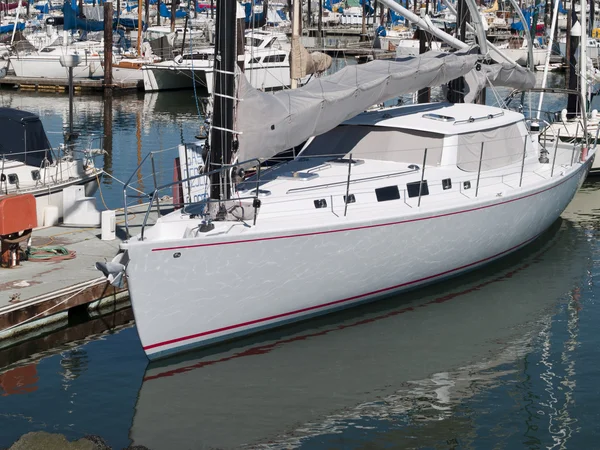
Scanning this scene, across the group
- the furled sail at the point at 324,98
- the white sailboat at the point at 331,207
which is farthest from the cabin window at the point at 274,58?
the furled sail at the point at 324,98

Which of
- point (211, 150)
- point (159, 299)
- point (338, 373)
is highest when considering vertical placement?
point (211, 150)

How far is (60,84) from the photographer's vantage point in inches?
1852

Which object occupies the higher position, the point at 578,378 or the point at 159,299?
the point at 159,299

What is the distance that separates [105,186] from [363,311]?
37.5ft

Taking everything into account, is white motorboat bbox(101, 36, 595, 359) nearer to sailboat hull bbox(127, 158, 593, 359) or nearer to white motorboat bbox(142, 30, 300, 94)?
sailboat hull bbox(127, 158, 593, 359)

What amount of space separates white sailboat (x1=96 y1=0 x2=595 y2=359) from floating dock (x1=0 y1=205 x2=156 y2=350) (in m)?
2.02

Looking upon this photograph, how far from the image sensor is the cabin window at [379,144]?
16578 millimetres

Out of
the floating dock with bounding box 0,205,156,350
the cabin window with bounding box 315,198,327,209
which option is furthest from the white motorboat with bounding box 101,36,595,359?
the floating dock with bounding box 0,205,156,350

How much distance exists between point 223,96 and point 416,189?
4.03 meters

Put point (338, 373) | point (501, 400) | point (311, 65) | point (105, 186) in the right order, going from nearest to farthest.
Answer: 1. point (501, 400)
2. point (338, 373)
3. point (311, 65)
4. point (105, 186)

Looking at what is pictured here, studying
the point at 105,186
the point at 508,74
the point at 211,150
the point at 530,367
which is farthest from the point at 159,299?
the point at 105,186

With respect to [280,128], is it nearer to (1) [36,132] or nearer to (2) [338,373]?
(2) [338,373]

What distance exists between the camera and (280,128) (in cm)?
1386

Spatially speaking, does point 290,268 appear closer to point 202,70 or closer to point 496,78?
point 496,78
